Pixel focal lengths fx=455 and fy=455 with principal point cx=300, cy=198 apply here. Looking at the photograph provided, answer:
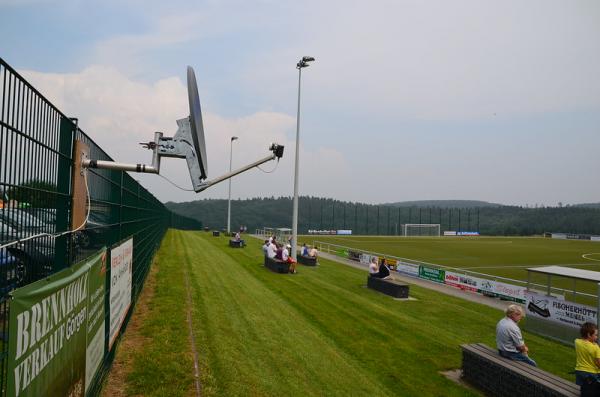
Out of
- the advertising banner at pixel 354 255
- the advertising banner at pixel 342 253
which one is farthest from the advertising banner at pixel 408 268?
the advertising banner at pixel 342 253

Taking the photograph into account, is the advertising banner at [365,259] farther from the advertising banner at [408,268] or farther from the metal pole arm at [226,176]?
the metal pole arm at [226,176]

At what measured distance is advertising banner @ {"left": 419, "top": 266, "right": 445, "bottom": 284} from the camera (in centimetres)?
2384

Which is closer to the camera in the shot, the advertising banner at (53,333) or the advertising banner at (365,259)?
the advertising banner at (53,333)

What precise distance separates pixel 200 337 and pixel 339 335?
A: 13.3 feet

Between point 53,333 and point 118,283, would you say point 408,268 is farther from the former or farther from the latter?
point 53,333

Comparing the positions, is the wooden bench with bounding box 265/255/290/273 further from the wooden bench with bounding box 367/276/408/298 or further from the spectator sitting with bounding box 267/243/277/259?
the wooden bench with bounding box 367/276/408/298

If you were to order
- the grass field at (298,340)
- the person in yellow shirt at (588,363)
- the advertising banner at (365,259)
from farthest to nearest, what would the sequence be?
the advertising banner at (365,259) → the grass field at (298,340) → the person in yellow shirt at (588,363)

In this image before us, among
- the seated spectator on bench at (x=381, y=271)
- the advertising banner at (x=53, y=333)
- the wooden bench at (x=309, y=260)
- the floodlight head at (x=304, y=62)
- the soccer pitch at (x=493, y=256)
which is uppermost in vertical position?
the floodlight head at (x=304, y=62)

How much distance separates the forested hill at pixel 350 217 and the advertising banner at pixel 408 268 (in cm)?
10169

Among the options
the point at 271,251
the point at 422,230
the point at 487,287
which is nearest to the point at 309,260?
the point at 271,251

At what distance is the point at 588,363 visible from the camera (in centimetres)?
692

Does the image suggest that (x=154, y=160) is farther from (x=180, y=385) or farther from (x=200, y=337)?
(x=200, y=337)

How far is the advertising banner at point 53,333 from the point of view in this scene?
2.59 metres

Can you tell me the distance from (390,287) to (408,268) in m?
9.51
